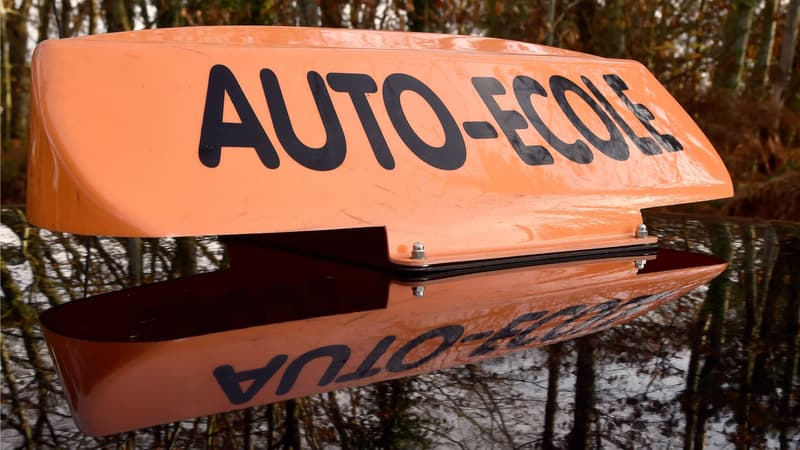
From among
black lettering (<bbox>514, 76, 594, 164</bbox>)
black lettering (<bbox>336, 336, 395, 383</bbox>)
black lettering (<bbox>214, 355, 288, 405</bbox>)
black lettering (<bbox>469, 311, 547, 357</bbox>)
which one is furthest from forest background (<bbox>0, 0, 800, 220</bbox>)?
black lettering (<bbox>214, 355, 288, 405</bbox>)

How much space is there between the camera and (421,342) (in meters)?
2.04

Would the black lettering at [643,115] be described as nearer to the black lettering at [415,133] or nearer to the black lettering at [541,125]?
the black lettering at [541,125]

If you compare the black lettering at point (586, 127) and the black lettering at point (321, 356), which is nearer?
the black lettering at point (321, 356)

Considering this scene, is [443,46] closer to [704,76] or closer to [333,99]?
[333,99]

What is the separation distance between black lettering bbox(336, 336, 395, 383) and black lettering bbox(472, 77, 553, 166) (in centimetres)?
164

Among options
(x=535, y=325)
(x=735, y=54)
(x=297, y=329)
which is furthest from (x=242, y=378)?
(x=735, y=54)

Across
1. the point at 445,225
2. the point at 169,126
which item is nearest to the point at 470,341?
the point at 445,225

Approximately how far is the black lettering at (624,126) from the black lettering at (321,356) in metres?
2.33

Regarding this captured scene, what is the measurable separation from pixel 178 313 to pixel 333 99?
1.12m

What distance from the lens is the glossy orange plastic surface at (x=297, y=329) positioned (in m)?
1.68

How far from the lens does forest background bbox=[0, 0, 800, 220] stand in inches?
320

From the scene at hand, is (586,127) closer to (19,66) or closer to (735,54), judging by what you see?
(735,54)

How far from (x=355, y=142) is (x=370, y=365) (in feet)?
4.63

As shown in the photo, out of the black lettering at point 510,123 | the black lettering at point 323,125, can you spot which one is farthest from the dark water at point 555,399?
the black lettering at point 510,123
